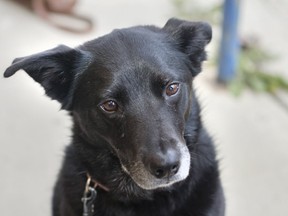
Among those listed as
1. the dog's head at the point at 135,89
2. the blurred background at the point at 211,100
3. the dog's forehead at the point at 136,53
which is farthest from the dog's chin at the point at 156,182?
the blurred background at the point at 211,100

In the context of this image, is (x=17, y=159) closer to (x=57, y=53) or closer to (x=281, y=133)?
(x=57, y=53)

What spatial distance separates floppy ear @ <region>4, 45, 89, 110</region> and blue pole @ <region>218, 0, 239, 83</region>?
5.86 ft

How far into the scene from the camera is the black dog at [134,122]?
224cm

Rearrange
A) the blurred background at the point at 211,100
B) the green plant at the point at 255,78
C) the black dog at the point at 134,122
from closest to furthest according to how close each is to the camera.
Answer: the black dog at the point at 134,122
the blurred background at the point at 211,100
the green plant at the point at 255,78

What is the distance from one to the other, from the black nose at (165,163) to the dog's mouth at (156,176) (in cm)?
2

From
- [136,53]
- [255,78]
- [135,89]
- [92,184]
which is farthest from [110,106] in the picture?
[255,78]

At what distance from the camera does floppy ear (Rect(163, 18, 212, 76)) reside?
2.51 metres

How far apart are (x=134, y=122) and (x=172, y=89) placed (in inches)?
8.8

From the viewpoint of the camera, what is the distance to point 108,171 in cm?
257

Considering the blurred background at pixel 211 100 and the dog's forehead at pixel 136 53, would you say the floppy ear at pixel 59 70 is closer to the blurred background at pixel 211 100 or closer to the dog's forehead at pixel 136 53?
the dog's forehead at pixel 136 53

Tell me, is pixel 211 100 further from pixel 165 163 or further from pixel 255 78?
pixel 165 163

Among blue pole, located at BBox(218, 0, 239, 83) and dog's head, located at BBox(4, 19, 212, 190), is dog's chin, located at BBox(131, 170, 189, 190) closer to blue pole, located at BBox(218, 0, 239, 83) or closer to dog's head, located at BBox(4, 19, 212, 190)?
dog's head, located at BBox(4, 19, 212, 190)

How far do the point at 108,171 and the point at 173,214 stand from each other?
1.16 ft

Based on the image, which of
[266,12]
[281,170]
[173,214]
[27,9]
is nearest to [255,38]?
[266,12]
